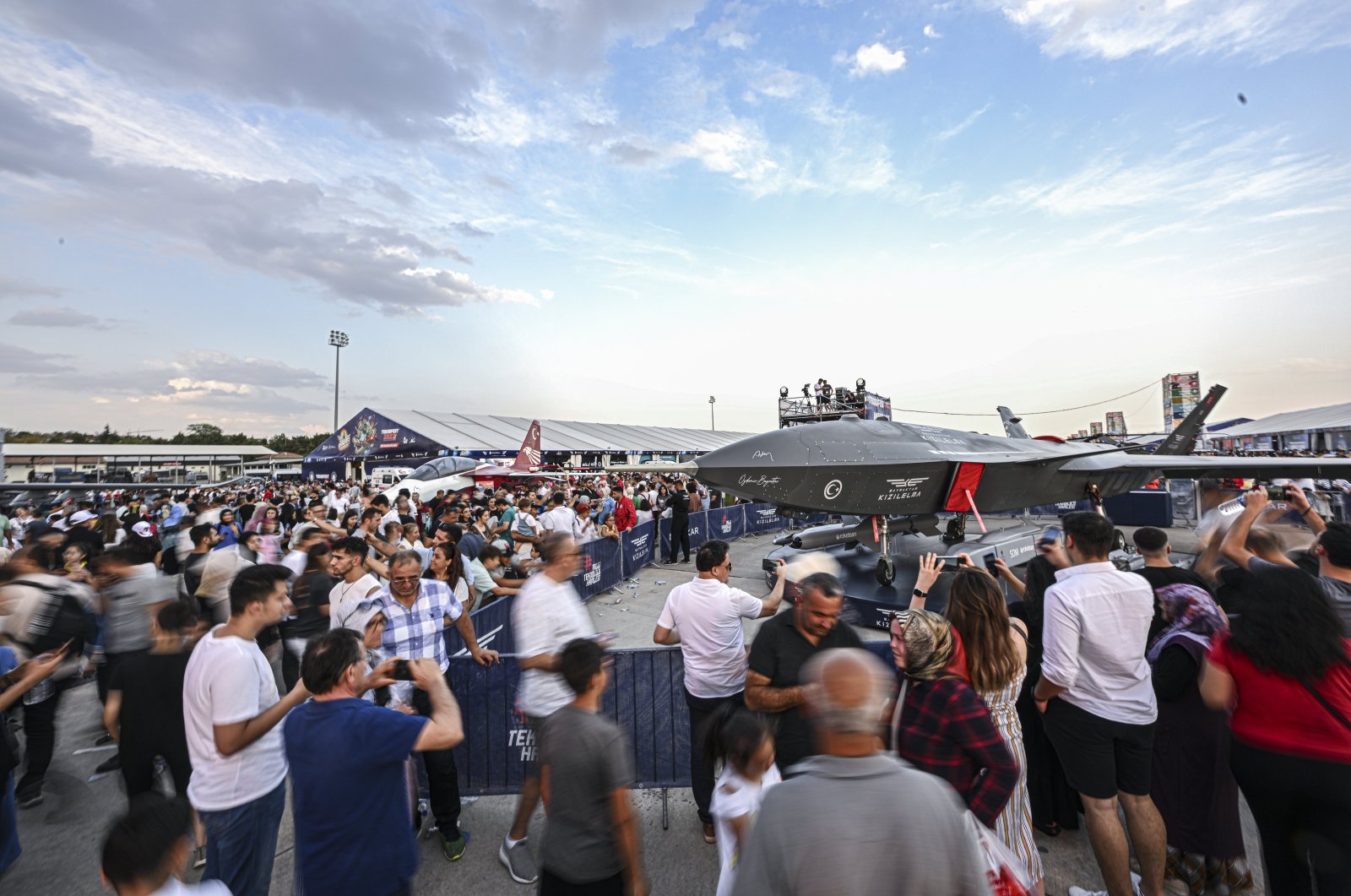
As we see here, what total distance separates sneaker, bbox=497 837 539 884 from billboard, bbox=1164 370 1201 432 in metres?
55.1

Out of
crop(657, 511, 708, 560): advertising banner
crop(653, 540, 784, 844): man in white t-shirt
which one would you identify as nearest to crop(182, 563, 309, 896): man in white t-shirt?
crop(653, 540, 784, 844): man in white t-shirt

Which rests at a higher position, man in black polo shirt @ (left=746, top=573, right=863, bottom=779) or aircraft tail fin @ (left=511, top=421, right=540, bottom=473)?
aircraft tail fin @ (left=511, top=421, right=540, bottom=473)

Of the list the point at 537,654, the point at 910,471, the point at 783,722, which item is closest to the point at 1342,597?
the point at 783,722

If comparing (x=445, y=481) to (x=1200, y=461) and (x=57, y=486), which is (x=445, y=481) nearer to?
(x=57, y=486)

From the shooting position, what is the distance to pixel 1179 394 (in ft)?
145

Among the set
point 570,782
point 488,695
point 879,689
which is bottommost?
point 488,695

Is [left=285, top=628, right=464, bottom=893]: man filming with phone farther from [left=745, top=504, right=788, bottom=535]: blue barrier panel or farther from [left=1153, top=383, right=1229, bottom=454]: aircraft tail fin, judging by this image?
[left=1153, top=383, right=1229, bottom=454]: aircraft tail fin

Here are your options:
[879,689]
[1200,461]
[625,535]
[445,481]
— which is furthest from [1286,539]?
[445,481]

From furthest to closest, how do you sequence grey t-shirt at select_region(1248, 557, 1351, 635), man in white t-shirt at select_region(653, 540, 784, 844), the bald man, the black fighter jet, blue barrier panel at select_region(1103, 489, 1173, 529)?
blue barrier panel at select_region(1103, 489, 1173, 529)
the black fighter jet
man in white t-shirt at select_region(653, 540, 784, 844)
grey t-shirt at select_region(1248, 557, 1351, 635)
the bald man

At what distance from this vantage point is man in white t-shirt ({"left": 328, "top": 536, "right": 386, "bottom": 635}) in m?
4.26

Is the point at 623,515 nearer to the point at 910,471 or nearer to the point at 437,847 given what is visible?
the point at 910,471

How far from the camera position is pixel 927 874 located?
1500mm

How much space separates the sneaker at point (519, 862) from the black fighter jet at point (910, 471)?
5592 millimetres

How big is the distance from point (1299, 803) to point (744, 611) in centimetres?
269
